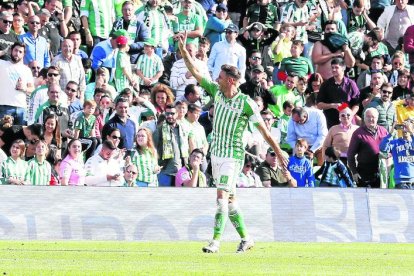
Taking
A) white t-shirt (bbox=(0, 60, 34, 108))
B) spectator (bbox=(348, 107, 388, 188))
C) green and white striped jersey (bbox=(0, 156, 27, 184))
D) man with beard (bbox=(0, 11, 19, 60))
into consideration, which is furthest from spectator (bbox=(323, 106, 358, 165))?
man with beard (bbox=(0, 11, 19, 60))

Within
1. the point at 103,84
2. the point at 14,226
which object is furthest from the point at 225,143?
the point at 103,84

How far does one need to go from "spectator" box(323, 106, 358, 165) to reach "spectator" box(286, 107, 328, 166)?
0.22 m

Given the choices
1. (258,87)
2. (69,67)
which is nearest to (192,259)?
(69,67)

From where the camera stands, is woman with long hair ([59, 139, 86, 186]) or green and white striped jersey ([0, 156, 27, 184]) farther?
woman with long hair ([59, 139, 86, 186])

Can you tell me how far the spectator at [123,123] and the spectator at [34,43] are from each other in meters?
2.67

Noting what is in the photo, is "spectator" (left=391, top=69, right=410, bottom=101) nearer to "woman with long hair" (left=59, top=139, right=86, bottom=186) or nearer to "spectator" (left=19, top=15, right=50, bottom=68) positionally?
"spectator" (left=19, top=15, right=50, bottom=68)

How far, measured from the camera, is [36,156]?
1867 centimetres

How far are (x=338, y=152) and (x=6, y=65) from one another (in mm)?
6201

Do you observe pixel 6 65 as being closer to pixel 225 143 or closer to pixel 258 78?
pixel 258 78

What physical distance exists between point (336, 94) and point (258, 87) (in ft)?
5.26

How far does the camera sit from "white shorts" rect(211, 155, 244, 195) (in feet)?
48.1

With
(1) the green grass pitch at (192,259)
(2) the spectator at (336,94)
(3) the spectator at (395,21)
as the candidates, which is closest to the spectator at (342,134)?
(2) the spectator at (336,94)

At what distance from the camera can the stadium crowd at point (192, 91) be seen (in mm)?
19641

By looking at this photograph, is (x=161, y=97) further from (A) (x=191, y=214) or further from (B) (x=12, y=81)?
(A) (x=191, y=214)
